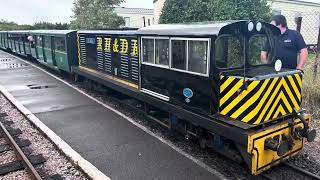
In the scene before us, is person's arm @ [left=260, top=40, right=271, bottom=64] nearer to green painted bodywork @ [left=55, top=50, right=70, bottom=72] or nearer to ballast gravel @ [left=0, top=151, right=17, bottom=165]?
ballast gravel @ [left=0, top=151, right=17, bottom=165]

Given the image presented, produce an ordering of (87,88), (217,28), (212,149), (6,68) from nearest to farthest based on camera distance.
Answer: (217,28) → (212,149) → (87,88) → (6,68)

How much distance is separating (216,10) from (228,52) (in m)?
7.52

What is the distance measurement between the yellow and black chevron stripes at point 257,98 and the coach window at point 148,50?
7.72 ft

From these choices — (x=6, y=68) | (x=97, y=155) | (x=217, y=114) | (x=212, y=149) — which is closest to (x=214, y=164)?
(x=212, y=149)

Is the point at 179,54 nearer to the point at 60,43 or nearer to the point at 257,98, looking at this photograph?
the point at 257,98

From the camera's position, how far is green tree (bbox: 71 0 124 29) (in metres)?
32.1

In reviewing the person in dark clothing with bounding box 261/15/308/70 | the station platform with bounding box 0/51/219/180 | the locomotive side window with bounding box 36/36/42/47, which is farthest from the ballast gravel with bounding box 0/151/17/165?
the locomotive side window with bounding box 36/36/42/47

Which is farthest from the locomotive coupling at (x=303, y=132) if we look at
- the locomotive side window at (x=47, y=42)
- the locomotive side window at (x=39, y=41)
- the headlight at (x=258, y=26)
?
the locomotive side window at (x=39, y=41)

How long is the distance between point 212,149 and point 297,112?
5.95 feet

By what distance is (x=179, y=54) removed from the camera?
6520 mm

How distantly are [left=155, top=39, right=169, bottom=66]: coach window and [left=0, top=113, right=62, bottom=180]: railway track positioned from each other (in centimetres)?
320

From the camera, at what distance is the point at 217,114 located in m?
5.91

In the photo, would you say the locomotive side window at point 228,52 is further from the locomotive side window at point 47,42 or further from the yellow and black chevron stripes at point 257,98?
the locomotive side window at point 47,42

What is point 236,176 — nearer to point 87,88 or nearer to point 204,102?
point 204,102
